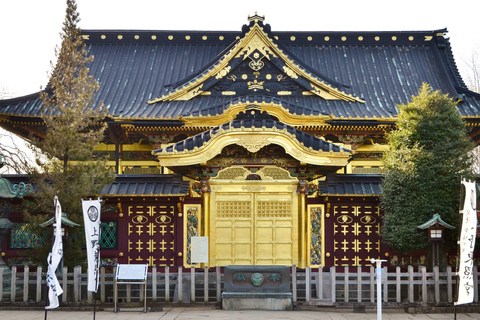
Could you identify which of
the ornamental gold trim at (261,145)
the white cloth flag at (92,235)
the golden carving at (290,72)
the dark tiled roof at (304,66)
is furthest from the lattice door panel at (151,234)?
the golden carving at (290,72)

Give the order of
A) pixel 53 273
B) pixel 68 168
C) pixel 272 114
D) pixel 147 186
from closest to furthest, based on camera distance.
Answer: pixel 53 273 < pixel 68 168 < pixel 147 186 < pixel 272 114

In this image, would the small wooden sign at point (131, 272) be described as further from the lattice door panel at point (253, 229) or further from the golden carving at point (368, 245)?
the golden carving at point (368, 245)

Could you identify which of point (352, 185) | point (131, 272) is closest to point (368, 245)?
point (352, 185)

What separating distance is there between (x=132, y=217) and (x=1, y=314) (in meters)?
5.01

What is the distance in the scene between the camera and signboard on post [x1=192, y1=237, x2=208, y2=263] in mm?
15758

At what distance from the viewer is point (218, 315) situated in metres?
13.0

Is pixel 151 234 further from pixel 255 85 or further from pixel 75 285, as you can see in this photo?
pixel 255 85

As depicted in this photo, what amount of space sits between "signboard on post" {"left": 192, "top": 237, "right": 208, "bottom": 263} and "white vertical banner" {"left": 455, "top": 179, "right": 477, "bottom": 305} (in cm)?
700

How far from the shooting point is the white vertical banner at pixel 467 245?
38.4 ft

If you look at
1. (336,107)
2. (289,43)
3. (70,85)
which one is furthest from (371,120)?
(70,85)

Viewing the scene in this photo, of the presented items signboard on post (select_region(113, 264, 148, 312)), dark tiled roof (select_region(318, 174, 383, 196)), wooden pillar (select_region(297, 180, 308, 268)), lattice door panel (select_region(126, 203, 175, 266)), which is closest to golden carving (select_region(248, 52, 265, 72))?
dark tiled roof (select_region(318, 174, 383, 196))

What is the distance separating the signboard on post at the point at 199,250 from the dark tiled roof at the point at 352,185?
3972mm

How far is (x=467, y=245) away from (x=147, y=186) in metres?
9.60

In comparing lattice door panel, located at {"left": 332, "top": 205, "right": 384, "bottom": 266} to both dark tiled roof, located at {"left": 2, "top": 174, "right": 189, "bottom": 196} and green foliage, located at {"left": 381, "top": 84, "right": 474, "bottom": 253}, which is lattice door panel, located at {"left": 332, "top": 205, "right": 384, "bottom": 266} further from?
dark tiled roof, located at {"left": 2, "top": 174, "right": 189, "bottom": 196}
